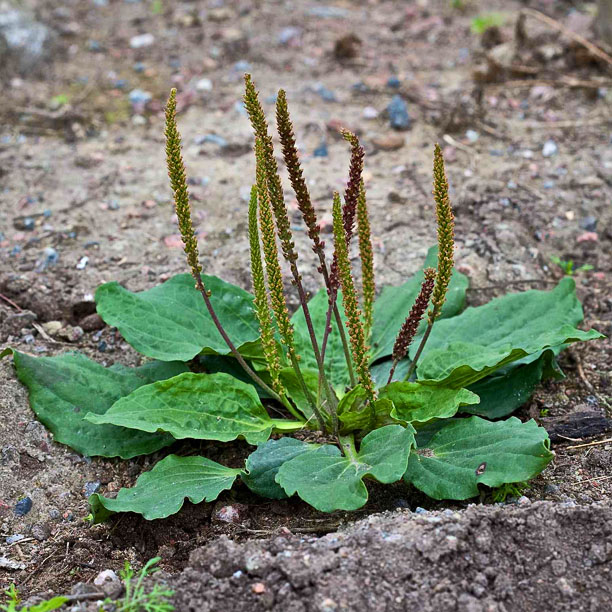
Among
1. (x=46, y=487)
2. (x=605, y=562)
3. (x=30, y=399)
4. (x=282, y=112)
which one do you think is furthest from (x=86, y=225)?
(x=605, y=562)

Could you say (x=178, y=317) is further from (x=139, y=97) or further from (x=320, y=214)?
(x=139, y=97)

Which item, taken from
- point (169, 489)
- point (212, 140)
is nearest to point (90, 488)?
point (169, 489)

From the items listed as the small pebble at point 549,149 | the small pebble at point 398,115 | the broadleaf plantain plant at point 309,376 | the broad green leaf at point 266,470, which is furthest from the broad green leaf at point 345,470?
the small pebble at point 398,115

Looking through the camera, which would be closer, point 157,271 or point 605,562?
point 605,562

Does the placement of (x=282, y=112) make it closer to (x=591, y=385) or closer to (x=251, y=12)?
(x=591, y=385)

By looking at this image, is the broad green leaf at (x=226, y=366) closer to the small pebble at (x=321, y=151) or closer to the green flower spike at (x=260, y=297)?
the green flower spike at (x=260, y=297)

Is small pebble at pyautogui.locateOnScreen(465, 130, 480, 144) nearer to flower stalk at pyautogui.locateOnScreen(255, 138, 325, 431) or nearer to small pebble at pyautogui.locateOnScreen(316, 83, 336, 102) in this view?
small pebble at pyautogui.locateOnScreen(316, 83, 336, 102)
